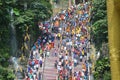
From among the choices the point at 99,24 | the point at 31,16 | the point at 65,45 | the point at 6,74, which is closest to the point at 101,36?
the point at 99,24

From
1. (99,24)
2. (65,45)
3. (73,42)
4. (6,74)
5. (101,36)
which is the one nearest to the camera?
(6,74)

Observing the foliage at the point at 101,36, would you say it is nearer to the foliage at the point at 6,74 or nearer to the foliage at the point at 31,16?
the foliage at the point at 31,16

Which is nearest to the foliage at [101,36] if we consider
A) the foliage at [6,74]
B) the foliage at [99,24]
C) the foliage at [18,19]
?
the foliage at [99,24]

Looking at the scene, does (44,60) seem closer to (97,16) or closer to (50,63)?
(50,63)

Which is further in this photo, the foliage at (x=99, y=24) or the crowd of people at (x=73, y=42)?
the foliage at (x=99, y=24)

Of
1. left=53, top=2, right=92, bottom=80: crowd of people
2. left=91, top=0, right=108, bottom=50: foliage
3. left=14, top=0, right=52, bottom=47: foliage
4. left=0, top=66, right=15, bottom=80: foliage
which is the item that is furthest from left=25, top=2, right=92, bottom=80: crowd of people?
left=0, top=66, right=15, bottom=80: foliage

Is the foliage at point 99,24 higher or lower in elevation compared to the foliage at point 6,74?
higher

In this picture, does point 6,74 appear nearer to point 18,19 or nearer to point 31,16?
point 18,19
